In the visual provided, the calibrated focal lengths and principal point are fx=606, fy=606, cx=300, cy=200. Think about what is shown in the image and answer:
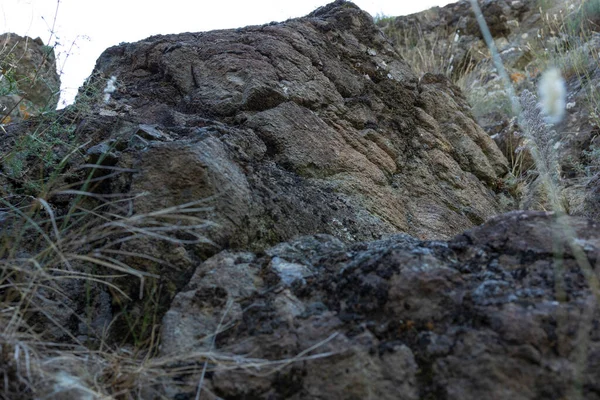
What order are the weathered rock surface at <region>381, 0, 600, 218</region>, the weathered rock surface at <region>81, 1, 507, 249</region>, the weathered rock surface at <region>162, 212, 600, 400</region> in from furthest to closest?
the weathered rock surface at <region>381, 0, 600, 218</region> < the weathered rock surface at <region>81, 1, 507, 249</region> < the weathered rock surface at <region>162, 212, 600, 400</region>

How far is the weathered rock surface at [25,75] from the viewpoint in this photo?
2.98m

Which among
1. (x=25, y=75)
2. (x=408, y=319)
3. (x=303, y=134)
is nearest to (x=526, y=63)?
(x=303, y=134)

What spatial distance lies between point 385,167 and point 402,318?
5.15 feet

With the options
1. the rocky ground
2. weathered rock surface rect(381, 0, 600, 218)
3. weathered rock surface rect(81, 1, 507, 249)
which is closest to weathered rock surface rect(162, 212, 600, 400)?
the rocky ground

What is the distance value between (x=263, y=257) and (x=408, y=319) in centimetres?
57

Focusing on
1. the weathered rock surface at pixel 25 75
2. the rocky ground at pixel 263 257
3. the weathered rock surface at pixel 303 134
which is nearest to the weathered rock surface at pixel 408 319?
the rocky ground at pixel 263 257

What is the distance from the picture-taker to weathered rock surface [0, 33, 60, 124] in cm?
298

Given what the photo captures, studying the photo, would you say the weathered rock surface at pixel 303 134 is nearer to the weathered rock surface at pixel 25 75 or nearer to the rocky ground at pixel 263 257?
the rocky ground at pixel 263 257

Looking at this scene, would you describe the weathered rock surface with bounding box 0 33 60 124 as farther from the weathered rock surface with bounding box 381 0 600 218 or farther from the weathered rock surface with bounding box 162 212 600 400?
the weathered rock surface with bounding box 381 0 600 218

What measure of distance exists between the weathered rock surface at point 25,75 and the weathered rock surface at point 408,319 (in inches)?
60.1

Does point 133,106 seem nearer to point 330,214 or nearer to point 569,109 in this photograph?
point 330,214

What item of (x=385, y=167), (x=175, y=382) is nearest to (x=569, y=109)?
(x=385, y=167)

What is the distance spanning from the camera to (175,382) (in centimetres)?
153

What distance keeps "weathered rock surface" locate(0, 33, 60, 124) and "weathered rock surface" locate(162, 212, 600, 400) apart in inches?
60.1
